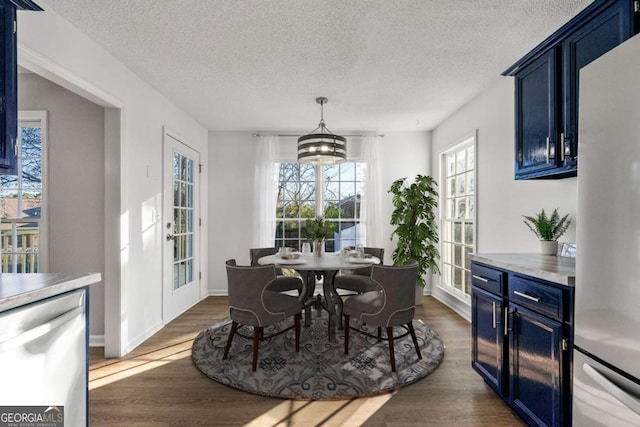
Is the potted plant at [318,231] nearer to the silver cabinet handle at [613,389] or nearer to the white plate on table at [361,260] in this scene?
the white plate on table at [361,260]

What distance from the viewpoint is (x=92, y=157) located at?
307 centimetres

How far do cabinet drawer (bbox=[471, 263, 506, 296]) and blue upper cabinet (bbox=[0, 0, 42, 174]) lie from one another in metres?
2.77

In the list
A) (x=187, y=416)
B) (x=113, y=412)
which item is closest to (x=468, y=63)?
(x=187, y=416)

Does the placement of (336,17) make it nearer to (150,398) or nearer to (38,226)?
(150,398)

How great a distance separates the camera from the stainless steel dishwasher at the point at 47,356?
3.88 ft

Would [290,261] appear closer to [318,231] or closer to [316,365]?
[318,231]

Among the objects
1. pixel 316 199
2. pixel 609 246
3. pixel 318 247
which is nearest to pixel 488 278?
pixel 609 246

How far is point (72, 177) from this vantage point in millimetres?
3068

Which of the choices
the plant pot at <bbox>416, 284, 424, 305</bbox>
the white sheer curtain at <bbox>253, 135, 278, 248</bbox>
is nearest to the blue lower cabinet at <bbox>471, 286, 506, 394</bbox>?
the plant pot at <bbox>416, 284, 424, 305</bbox>

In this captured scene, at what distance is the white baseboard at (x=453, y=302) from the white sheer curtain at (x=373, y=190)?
1.06 metres

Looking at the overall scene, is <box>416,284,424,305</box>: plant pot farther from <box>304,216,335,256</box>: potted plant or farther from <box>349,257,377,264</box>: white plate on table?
<box>304,216,335,256</box>: potted plant

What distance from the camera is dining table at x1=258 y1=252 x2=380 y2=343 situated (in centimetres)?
298

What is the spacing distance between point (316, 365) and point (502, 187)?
2.44 m

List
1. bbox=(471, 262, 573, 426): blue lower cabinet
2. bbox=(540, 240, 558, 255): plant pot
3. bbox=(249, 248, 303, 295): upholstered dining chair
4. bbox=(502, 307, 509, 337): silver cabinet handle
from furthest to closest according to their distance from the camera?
1. bbox=(249, 248, 303, 295): upholstered dining chair
2. bbox=(540, 240, 558, 255): plant pot
3. bbox=(502, 307, 509, 337): silver cabinet handle
4. bbox=(471, 262, 573, 426): blue lower cabinet
